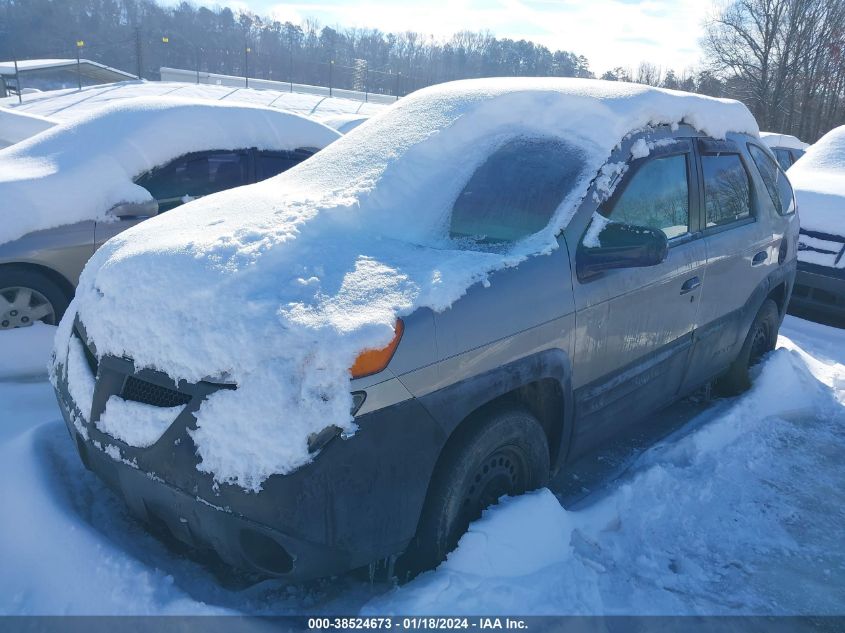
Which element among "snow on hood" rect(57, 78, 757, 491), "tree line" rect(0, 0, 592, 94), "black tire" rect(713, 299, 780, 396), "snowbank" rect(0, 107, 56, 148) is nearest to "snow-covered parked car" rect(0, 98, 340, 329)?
"snow on hood" rect(57, 78, 757, 491)

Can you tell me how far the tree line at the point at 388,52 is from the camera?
105ft

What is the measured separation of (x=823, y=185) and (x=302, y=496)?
736 cm

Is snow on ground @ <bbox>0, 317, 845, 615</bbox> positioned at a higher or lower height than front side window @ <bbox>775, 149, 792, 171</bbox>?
lower

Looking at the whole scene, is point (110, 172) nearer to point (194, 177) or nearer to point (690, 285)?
point (194, 177)

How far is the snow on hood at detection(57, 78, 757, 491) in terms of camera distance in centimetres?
190

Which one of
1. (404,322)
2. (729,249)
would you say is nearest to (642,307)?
(729,249)

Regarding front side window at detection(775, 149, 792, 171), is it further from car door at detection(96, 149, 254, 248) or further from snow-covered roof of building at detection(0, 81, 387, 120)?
snow-covered roof of building at detection(0, 81, 387, 120)

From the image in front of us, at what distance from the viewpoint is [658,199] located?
318cm

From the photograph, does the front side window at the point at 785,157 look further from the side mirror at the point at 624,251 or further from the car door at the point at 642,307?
the side mirror at the point at 624,251

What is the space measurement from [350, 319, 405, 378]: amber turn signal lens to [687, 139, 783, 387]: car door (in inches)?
86.8

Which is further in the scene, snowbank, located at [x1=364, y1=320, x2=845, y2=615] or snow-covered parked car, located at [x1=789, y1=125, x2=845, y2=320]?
snow-covered parked car, located at [x1=789, y1=125, x2=845, y2=320]

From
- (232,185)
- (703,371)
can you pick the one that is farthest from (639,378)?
(232,185)

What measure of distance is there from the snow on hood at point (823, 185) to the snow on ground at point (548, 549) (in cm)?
372

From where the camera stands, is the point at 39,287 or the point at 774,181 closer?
the point at 39,287
